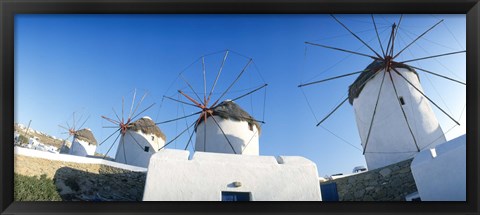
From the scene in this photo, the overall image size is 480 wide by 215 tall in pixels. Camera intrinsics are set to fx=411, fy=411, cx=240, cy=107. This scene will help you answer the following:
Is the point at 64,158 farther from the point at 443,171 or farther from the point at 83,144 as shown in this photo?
the point at 443,171

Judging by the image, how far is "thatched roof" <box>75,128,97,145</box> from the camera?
14961 millimetres

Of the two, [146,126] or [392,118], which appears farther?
[146,126]

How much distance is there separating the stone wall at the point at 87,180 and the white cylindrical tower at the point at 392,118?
198 inches

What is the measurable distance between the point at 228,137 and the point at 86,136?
7260 mm

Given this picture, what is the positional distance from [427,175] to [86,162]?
711cm

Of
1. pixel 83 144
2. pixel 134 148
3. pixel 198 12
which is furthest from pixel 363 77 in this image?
pixel 83 144

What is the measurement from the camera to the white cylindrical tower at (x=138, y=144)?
41.9 ft

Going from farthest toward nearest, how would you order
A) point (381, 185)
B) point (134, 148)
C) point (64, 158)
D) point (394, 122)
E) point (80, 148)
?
point (80, 148)
point (134, 148)
point (64, 158)
point (394, 122)
point (381, 185)

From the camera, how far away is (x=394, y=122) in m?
8.68

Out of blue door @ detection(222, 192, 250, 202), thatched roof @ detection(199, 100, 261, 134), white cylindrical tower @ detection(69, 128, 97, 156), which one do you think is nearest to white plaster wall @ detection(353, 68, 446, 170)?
thatched roof @ detection(199, 100, 261, 134)

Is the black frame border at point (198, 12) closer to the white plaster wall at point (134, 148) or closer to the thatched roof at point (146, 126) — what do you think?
the white plaster wall at point (134, 148)

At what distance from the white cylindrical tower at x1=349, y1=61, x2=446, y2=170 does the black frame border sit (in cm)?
515

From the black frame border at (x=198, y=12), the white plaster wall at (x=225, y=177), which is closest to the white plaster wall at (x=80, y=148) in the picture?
the white plaster wall at (x=225, y=177)

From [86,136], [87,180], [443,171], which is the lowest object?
[87,180]
